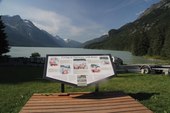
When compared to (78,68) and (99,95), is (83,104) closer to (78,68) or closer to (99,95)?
(99,95)

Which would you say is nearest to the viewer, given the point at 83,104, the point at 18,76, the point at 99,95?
the point at 83,104

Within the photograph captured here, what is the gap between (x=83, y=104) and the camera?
7.94m

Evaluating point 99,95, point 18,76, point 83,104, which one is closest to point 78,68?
point 99,95

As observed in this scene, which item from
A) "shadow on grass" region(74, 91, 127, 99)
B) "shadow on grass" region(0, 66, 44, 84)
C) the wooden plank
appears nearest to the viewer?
the wooden plank

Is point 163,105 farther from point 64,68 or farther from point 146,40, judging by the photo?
point 146,40

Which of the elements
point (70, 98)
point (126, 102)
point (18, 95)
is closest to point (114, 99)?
point (126, 102)

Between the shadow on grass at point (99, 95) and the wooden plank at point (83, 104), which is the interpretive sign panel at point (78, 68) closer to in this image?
the shadow on grass at point (99, 95)

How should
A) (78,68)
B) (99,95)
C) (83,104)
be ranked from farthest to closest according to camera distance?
1. (78,68)
2. (99,95)
3. (83,104)

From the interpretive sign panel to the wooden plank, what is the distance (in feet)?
2.22

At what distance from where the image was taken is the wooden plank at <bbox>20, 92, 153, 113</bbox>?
7179 mm

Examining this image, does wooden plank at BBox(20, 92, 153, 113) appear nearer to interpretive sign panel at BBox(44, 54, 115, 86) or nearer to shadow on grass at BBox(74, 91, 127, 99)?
shadow on grass at BBox(74, 91, 127, 99)

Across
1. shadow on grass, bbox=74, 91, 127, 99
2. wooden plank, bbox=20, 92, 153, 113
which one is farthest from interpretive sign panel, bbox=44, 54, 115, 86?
wooden plank, bbox=20, 92, 153, 113

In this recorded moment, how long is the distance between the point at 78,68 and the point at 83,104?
250 cm

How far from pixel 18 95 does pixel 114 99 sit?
22.4 feet
